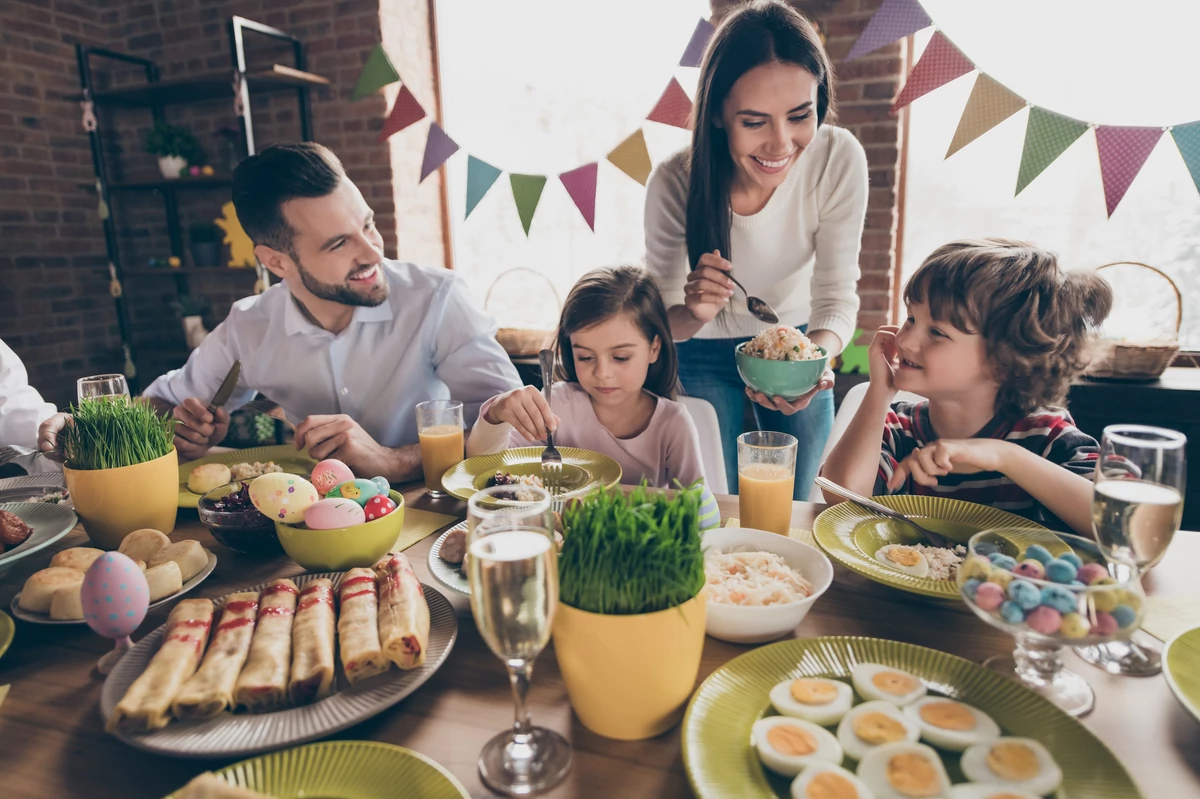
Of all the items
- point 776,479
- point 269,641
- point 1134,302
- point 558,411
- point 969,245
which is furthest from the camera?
point 1134,302

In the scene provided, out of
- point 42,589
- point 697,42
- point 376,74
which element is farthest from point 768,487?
point 376,74

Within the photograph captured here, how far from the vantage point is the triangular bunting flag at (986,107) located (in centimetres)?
219

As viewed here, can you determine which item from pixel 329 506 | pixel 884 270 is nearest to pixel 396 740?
pixel 329 506

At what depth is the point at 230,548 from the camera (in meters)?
1.11

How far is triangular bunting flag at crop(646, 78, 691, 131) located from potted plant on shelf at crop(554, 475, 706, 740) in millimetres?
2307

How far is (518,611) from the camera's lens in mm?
614

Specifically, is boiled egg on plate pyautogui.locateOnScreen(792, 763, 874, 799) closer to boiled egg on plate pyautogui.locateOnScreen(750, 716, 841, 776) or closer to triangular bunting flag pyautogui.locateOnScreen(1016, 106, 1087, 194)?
boiled egg on plate pyautogui.locateOnScreen(750, 716, 841, 776)

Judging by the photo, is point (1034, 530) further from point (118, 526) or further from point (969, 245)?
point (118, 526)

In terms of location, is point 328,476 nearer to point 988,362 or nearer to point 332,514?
point 332,514

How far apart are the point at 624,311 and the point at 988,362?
2.67 ft

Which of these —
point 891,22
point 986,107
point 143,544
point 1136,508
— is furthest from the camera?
point 891,22

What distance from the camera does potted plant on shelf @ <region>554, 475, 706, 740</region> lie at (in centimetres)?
65

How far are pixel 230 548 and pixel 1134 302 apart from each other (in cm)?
359

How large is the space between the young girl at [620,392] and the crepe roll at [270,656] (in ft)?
2.61
